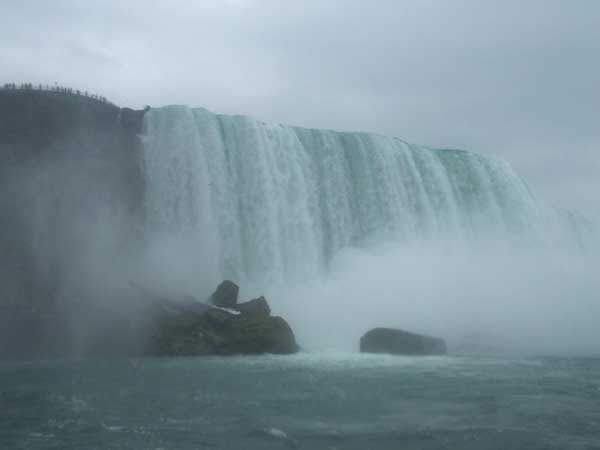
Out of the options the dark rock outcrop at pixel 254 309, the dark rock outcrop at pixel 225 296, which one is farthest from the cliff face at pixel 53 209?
the dark rock outcrop at pixel 254 309

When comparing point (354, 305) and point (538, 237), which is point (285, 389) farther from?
point (538, 237)

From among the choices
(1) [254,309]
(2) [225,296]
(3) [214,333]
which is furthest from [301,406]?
(2) [225,296]

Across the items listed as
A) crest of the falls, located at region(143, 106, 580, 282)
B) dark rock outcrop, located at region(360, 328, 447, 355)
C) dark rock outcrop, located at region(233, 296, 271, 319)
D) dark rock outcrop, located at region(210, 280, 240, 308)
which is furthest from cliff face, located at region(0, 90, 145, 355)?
dark rock outcrop, located at region(360, 328, 447, 355)

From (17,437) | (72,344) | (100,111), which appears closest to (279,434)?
(17,437)

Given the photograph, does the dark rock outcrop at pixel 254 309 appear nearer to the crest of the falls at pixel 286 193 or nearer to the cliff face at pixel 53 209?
the crest of the falls at pixel 286 193

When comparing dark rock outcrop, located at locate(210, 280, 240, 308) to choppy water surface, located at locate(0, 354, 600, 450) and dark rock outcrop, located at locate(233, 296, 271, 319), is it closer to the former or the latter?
dark rock outcrop, located at locate(233, 296, 271, 319)

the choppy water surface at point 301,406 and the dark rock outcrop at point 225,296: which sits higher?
the dark rock outcrop at point 225,296

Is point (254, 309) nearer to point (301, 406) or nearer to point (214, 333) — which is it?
point (214, 333)
